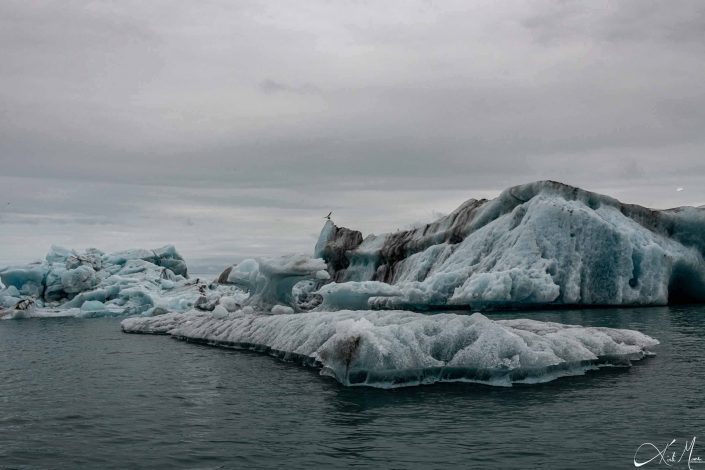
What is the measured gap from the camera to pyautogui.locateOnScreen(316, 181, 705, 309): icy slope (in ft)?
122

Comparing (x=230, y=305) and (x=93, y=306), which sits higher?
(x=230, y=305)

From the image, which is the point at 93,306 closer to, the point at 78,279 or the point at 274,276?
the point at 78,279

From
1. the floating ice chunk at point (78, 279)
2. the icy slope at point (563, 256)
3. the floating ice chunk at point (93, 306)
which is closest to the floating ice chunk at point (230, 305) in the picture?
the icy slope at point (563, 256)

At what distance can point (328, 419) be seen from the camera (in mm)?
12000

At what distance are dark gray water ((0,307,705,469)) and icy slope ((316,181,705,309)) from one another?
56.1 feet

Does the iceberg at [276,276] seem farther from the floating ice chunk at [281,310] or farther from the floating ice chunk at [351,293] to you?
the floating ice chunk at [351,293]

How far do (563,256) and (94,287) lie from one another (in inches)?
1531

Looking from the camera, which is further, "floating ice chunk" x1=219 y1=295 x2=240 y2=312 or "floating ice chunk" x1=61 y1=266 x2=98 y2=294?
"floating ice chunk" x1=61 y1=266 x2=98 y2=294

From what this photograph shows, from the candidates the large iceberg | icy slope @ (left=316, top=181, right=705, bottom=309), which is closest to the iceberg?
icy slope @ (left=316, top=181, right=705, bottom=309)

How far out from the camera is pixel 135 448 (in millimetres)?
10445
